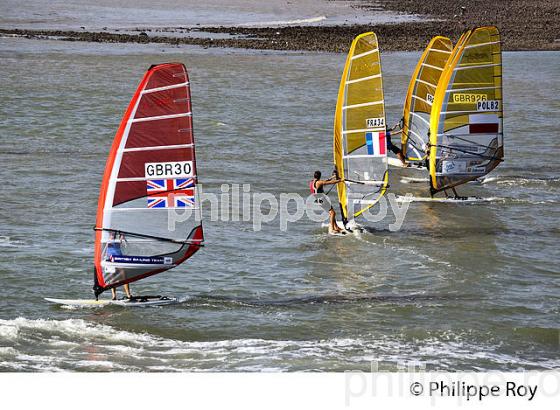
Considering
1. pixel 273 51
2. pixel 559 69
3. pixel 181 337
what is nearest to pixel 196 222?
pixel 181 337

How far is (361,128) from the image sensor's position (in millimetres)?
19094

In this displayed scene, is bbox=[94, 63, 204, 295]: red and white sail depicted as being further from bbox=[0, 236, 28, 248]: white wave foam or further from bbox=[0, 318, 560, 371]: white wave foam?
bbox=[0, 236, 28, 248]: white wave foam

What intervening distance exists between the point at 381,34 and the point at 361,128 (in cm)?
3588

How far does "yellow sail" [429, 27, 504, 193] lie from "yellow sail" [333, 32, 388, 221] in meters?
2.60

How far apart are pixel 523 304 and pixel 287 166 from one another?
425 inches

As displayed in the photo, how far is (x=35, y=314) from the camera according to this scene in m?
15.0

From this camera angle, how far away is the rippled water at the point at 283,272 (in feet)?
45.0

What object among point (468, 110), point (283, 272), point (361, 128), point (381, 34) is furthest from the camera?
point (381, 34)

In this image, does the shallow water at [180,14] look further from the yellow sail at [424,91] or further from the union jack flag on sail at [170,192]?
the union jack flag on sail at [170,192]

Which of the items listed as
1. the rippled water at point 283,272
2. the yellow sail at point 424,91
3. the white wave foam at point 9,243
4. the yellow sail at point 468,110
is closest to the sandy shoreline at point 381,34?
the rippled water at point 283,272

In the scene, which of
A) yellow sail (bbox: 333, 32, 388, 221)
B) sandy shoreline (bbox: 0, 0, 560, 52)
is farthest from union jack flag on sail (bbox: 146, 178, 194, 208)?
sandy shoreline (bbox: 0, 0, 560, 52)

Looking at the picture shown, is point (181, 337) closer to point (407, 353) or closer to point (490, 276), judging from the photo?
point (407, 353)

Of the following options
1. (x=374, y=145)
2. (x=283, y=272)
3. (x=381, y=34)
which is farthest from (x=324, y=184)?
(x=381, y=34)

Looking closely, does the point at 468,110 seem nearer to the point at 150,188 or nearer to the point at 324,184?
the point at 324,184
